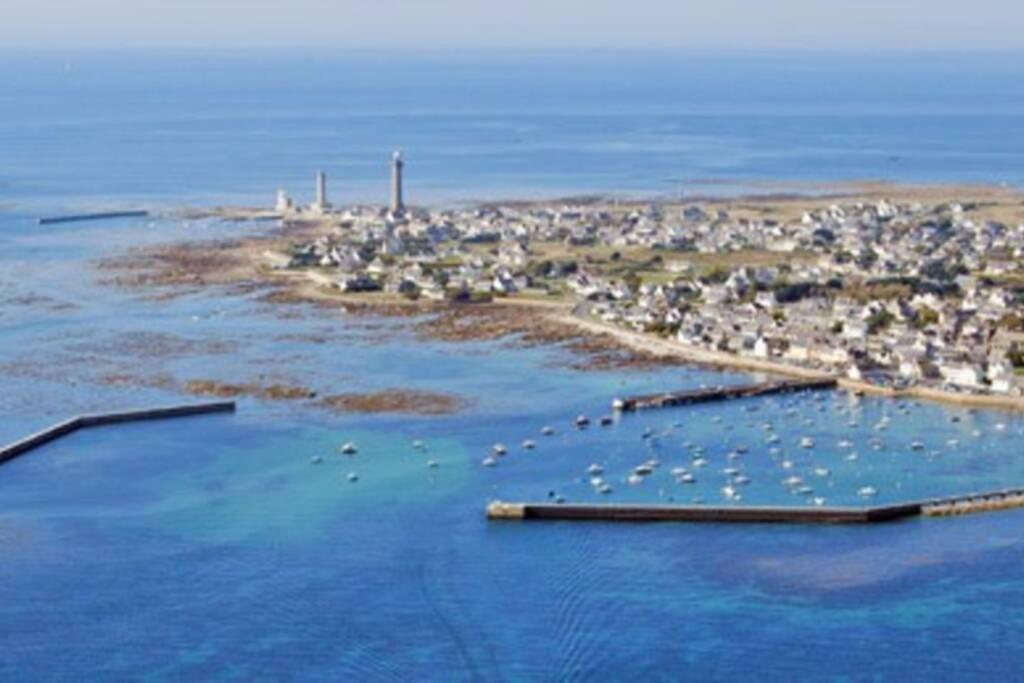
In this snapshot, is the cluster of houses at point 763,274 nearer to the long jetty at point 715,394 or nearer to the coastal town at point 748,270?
the coastal town at point 748,270

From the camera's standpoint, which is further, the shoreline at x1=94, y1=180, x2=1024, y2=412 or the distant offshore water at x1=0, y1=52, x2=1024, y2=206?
the distant offshore water at x1=0, y1=52, x2=1024, y2=206

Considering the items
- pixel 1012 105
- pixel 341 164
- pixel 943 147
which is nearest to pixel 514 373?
pixel 341 164

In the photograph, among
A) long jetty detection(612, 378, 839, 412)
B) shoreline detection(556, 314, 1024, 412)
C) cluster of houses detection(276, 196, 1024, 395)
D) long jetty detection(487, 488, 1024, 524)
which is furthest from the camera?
cluster of houses detection(276, 196, 1024, 395)

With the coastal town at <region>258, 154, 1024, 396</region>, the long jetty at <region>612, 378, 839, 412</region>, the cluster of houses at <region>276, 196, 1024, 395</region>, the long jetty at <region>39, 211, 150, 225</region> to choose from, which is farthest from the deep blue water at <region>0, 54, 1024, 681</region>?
the long jetty at <region>39, 211, 150, 225</region>

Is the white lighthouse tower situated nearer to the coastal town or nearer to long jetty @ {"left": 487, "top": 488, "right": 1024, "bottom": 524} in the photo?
the coastal town

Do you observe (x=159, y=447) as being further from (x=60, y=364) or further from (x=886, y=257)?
(x=886, y=257)

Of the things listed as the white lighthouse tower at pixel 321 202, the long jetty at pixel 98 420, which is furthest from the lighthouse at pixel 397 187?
the long jetty at pixel 98 420
